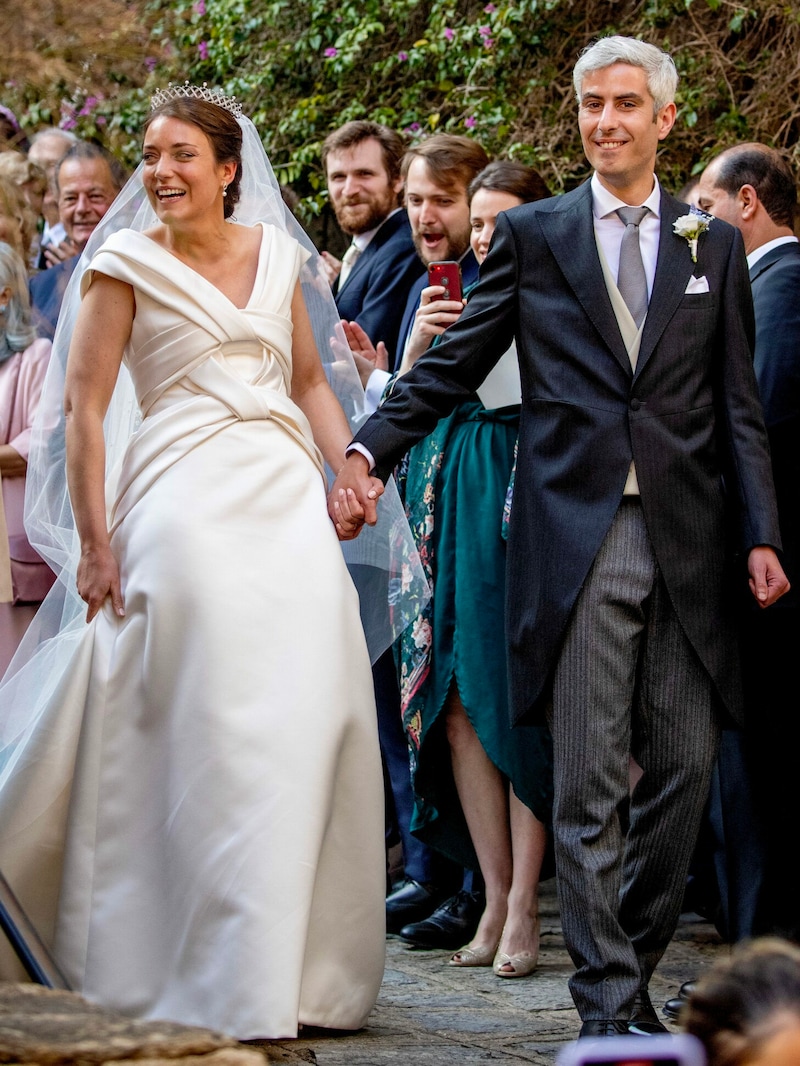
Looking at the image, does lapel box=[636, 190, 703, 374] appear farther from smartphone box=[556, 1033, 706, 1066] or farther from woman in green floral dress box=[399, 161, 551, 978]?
smartphone box=[556, 1033, 706, 1066]

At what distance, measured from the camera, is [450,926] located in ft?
16.3

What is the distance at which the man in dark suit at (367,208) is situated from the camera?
5824 mm

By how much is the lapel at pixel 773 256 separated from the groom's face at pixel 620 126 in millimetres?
779

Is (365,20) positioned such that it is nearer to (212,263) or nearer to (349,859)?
(212,263)

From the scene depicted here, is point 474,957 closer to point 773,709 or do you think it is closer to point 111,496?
point 773,709

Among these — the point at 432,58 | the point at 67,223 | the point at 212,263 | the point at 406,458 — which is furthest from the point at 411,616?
the point at 432,58

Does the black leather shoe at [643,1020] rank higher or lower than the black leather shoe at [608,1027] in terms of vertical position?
lower

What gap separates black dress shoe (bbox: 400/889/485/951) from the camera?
494 cm

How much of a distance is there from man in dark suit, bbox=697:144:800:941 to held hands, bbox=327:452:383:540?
1.08 meters

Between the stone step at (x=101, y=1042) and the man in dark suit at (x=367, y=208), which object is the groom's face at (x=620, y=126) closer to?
the man in dark suit at (x=367, y=208)

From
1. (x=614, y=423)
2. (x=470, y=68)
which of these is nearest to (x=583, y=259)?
(x=614, y=423)

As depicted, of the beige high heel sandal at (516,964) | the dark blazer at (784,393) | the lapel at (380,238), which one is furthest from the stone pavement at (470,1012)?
the lapel at (380,238)

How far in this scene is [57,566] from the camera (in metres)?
4.39

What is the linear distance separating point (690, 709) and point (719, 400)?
781 mm
